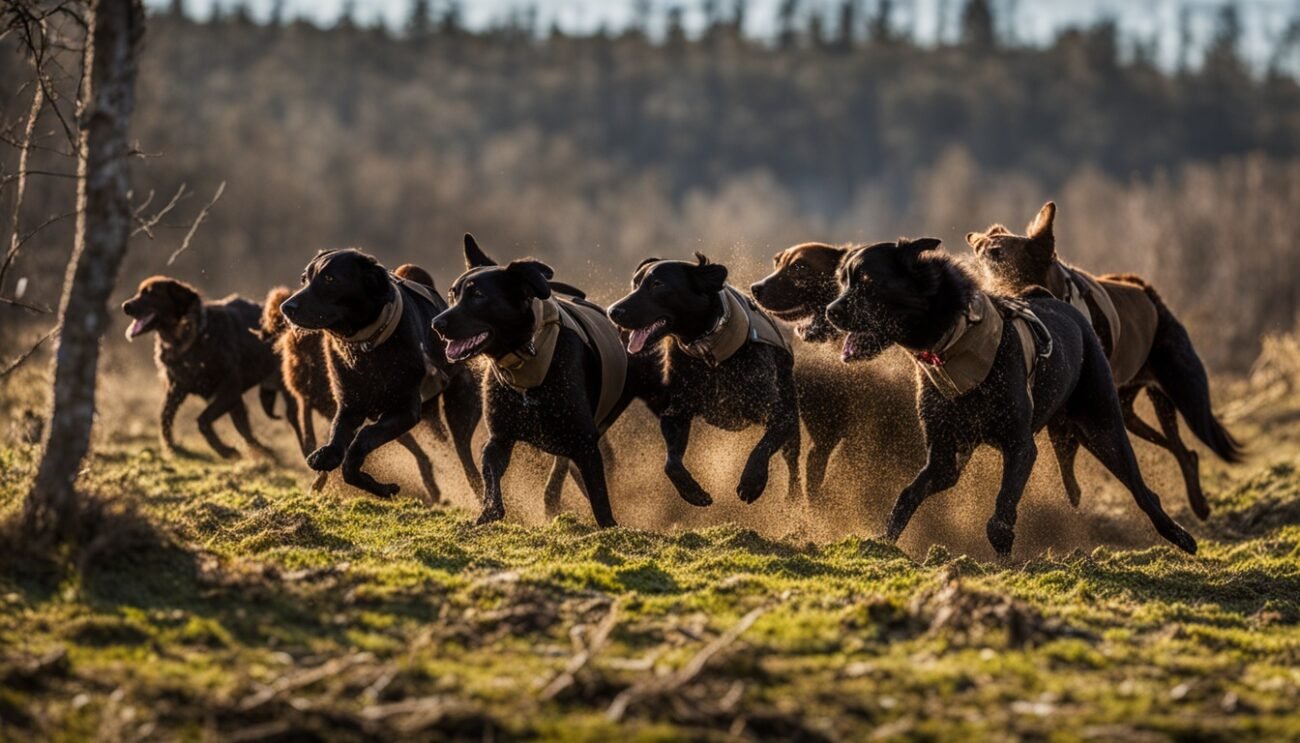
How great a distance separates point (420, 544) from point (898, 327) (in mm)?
2914

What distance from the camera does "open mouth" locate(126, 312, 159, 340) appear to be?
1347 cm

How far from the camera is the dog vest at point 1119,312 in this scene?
1116 centimetres

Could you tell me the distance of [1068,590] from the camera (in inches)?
309

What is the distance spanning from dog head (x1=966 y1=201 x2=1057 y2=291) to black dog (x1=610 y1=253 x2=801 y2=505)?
172 centimetres

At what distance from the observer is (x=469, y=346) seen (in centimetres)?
934

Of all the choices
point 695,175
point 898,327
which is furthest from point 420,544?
point 695,175

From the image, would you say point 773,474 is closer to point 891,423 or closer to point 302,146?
point 891,423

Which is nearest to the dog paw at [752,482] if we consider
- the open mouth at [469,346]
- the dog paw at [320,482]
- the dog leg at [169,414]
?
the open mouth at [469,346]

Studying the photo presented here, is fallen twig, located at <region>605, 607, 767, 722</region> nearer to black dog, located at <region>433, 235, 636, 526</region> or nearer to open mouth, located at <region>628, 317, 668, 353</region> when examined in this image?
black dog, located at <region>433, 235, 636, 526</region>

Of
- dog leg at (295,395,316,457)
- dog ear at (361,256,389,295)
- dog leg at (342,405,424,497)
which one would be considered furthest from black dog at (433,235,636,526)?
dog leg at (295,395,316,457)

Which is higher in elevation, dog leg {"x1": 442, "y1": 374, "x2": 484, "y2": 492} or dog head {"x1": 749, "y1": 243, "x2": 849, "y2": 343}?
dog head {"x1": 749, "y1": 243, "x2": 849, "y2": 343}

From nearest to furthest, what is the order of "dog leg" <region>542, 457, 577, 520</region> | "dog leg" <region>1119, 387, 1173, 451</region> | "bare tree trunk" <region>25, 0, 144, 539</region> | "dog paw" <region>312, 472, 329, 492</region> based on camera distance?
1. "bare tree trunk" <region>25, 0, 144, 539</region>
2. "dog leg" <region>542, 457, 577, 520</region>
3. "dog paw" <region>312, 472, 329, 492</region>
4. "dog leg" <region>1119, 387, 1173, 451</region>

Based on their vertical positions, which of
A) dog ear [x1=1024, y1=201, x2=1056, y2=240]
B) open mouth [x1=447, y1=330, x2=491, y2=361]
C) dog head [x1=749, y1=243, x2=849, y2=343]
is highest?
dog ear [x1=1024, y1=201, x2=1056, y2=240]

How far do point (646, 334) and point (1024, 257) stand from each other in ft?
9.85
